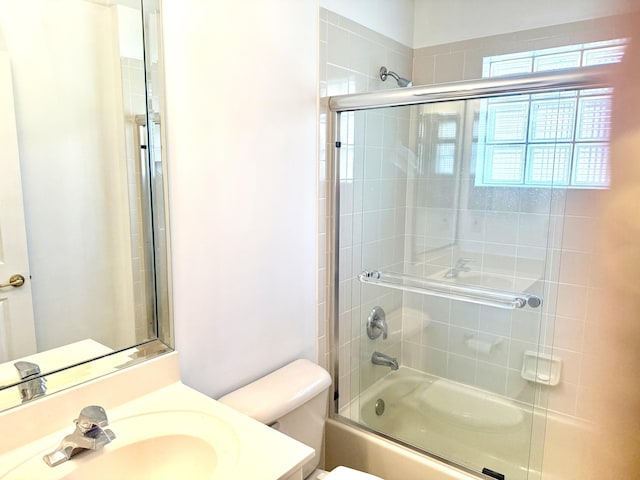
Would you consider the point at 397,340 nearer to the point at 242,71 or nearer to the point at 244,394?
the point at 244,394

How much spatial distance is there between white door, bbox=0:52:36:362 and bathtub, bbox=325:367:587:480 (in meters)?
1.37

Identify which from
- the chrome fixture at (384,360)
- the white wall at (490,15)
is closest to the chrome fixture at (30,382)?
the chrome fixture at (384,360)

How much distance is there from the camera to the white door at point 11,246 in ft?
3.38

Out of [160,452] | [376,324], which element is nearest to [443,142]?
[376,324]

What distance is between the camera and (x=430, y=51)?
242cm

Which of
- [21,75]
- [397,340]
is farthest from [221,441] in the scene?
[397,340]

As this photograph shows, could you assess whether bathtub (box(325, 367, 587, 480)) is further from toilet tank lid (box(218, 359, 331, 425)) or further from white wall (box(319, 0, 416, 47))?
white wall (box(319, 0, 416, 47))

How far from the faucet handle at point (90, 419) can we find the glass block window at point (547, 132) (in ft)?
5.62

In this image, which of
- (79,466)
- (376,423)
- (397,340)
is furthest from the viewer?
(397,340)

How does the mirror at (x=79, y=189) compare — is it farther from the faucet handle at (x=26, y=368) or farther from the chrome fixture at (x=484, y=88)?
the chrome fixture at (x=484, y=88)

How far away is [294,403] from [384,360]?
0.84 m

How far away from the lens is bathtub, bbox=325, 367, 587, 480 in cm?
184

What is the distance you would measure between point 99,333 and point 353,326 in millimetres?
1175

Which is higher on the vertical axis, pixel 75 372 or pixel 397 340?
pixel 75 372
